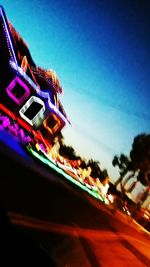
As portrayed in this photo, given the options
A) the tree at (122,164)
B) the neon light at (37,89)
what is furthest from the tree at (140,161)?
the neon light at (37,89)

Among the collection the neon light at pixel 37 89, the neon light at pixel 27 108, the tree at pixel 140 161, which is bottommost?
the neon light at pixel 27 108

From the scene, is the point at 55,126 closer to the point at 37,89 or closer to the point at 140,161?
the point at 37,89

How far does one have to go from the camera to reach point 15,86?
25.6m

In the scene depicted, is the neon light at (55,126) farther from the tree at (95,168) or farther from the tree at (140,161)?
the tree at (95,168)

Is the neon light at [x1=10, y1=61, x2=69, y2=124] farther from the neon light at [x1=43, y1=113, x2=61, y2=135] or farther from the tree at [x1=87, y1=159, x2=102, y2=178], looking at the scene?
the tree at [x1=87, y1=159, x2=102, y2=178]

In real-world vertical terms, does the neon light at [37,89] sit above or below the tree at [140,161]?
below

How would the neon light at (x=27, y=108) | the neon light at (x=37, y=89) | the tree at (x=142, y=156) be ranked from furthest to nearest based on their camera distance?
the tree at (x=142, y=156), the neon light at (x=27, y=108), the neon light at (x=37, y=89)

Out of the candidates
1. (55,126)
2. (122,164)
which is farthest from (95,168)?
(55,126)

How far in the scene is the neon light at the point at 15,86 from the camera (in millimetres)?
24984

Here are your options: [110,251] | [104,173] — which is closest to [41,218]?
[110,251]

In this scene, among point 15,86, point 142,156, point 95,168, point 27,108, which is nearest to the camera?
point 15,86

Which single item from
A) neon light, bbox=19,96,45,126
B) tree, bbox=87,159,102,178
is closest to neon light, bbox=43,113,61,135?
neon light, bbox=19,96,45,126

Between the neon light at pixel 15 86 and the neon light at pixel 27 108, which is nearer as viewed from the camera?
the neon light at pixel 15 86

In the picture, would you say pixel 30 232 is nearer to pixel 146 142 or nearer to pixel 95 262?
pixel 95 262
